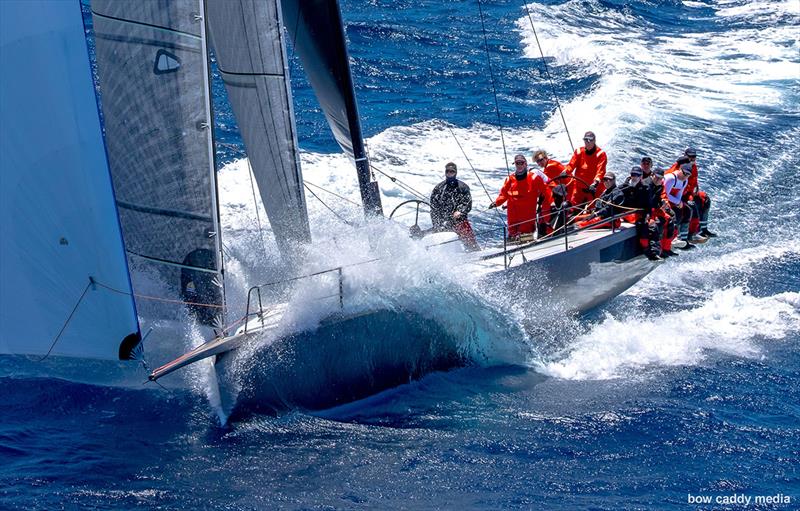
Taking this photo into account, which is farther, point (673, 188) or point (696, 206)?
point (696, 206)

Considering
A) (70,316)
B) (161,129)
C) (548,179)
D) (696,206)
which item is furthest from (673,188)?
(70,316)

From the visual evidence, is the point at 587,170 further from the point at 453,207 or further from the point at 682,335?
the point at 682,335

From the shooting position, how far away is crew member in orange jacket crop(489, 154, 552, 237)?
12382 millimetres

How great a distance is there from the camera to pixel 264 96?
33.9 feet

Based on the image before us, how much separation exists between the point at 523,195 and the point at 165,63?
5230 mm

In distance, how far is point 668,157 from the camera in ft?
59.8

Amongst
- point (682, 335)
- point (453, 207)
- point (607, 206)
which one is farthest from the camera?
point (607, 206)

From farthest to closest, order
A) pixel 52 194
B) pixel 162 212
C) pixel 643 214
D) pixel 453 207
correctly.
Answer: pixel 643 214 → pixel 453 207 → pixel 162 212 → pixel 52 194

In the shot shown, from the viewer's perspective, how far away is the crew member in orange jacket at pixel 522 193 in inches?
487

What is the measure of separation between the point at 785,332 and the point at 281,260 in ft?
20.4

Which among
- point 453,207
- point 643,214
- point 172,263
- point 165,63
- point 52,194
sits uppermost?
point 165,63

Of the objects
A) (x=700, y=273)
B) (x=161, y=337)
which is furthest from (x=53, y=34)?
(x=700, y=273)

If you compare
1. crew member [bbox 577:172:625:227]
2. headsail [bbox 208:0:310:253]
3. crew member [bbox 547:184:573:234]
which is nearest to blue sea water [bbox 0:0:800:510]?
crew member [bbox 577:172:625:227]

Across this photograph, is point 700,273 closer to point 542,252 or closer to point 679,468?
point 542,252
